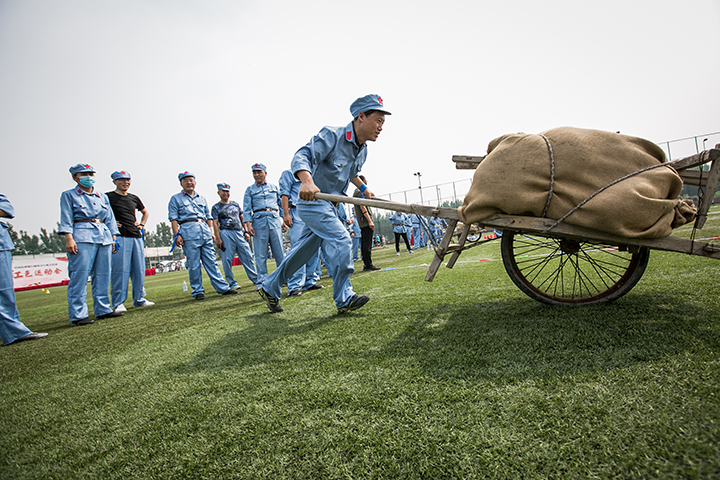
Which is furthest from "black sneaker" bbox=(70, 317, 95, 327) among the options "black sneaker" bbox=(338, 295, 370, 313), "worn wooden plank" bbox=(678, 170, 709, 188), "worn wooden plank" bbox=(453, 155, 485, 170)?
"worn wooden plank" bbox=(678, 170, 709, 188)

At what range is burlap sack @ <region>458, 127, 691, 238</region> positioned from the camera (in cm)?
180

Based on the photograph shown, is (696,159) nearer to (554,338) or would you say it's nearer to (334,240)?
(554,338)

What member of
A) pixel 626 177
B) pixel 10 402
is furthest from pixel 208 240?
pixel 626 177

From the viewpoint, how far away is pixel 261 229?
641 centimetres

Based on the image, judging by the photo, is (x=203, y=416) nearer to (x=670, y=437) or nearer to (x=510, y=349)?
(x=510, y=349)

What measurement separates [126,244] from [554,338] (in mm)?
6731

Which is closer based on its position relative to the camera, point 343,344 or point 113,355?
point 343,344

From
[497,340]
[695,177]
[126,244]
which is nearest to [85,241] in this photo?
[126,244]

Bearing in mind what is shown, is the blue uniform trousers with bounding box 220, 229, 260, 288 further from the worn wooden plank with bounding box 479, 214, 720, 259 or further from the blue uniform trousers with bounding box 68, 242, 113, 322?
the worn wooden plank with bounding box 479, 214, 720, 259

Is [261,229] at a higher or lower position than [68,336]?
higher

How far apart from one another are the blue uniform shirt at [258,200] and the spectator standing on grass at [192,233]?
105cm

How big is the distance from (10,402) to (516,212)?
329 cm

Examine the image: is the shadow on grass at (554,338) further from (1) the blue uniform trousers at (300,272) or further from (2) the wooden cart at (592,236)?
(1) the blue uniform trousers at (300,272)

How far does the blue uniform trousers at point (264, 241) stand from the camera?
20.9 ft
